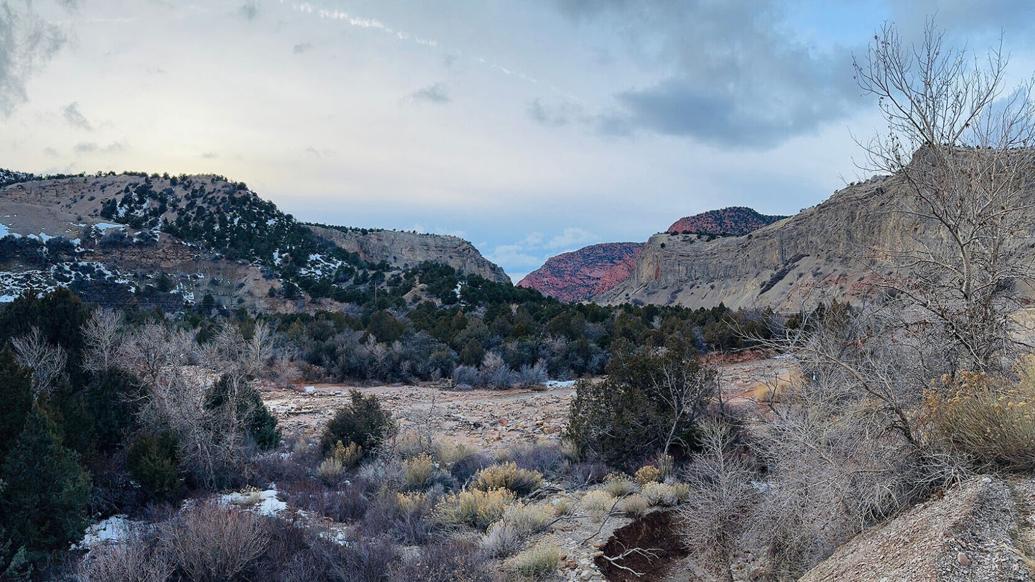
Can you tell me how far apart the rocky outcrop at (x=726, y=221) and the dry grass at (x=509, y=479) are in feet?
245

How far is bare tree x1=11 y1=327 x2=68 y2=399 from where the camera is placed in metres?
8.76

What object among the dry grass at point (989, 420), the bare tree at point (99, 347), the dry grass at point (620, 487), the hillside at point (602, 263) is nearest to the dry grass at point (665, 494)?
the dry grass at point (620, 487)

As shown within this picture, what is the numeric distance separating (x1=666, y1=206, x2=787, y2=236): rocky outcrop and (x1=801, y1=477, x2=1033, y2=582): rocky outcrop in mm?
78202

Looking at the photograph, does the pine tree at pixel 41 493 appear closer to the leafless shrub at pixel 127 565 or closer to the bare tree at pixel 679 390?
the leafless shrub at pixel 127 565

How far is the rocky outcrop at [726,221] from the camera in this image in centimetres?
8188

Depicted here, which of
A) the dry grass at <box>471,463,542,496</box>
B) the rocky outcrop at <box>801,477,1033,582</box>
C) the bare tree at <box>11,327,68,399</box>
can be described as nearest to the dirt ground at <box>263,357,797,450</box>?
the dry grass at <box>471,463,542,496</box>

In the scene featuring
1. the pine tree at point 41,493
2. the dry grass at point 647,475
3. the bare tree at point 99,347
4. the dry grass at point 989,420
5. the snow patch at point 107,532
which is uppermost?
the bare tree at point 99,347

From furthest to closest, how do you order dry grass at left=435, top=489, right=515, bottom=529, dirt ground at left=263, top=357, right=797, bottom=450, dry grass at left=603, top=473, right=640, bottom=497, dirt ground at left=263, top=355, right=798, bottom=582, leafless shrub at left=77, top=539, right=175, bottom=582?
dirt ground at left=263, top=357, right=797, bottom=450
dry grass at left=603, top=473, right=640, bottom=497
dry grass at left=435, top=489, right=515, bottom=529
dirt ground at left=263, top=355, right=798, bottom=582
leafless shrub at left=77, top=539, right=175, bottom=582

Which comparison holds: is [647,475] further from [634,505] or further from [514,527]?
[514,527]

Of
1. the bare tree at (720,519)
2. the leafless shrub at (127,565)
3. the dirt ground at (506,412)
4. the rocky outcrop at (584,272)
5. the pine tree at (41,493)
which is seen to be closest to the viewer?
the leafless shrub at (127,565)

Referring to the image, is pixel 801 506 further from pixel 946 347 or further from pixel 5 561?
pixel 5 561

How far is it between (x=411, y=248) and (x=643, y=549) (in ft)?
240

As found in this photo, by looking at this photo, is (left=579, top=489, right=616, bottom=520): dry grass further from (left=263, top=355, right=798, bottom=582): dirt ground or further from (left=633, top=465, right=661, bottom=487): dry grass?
(left=633, top=465, right=661, bottom=487): dry grass

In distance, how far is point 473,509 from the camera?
764 cm
